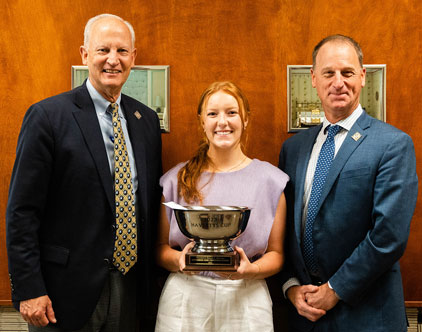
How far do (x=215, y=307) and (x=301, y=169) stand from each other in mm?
781

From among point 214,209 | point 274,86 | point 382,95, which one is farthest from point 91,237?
point 382,95

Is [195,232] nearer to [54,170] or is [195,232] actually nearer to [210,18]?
[54,170]

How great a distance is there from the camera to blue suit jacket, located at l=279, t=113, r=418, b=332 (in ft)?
5.84

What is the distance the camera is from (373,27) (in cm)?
238

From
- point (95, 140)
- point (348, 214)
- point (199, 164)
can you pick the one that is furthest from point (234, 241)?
point (95, 140)

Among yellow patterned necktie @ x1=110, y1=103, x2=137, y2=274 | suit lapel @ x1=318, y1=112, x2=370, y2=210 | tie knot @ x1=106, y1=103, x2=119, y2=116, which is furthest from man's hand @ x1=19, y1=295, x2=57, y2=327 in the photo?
suit lapel @ x1=318, y1=112, x2=370, y2=210

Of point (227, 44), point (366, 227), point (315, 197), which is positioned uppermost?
point (227, 44)

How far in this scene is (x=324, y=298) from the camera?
1.89 metres

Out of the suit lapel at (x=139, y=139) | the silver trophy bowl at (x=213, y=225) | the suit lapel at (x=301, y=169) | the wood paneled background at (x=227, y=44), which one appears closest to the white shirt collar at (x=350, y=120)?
the suit lapel at (x=301, y=169)

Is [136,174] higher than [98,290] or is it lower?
higher

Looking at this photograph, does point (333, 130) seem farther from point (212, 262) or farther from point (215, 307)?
point (215, 307)

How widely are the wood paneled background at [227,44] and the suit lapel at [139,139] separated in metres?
0.36

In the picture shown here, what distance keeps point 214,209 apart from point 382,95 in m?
1.30

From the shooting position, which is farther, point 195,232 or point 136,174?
point 136,174
